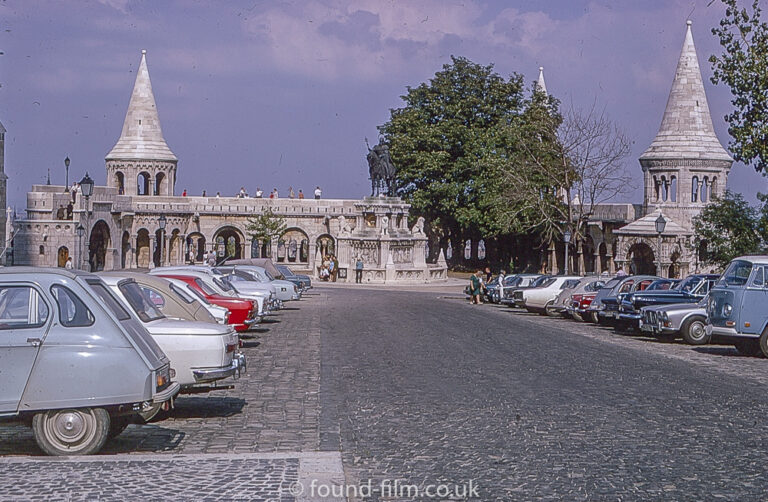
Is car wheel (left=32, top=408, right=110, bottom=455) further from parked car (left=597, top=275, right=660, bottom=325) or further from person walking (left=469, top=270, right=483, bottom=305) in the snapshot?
person walking (left=469, top=270, right=483, bottom=305)

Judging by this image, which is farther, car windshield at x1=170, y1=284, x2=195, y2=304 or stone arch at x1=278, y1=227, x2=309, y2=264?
stone arch at x1=278, y1=227, x2=309, y2=264

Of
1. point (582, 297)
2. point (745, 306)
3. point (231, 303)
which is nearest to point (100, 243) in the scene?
point (582, 297)

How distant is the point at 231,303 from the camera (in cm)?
2094

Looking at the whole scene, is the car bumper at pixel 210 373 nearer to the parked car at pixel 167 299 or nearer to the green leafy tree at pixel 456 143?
the parked car at pixel 167 299

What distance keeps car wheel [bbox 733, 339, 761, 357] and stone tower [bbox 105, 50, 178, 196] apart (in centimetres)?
6541

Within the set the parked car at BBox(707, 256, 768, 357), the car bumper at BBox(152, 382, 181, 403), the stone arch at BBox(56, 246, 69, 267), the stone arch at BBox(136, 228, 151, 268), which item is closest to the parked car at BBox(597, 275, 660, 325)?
the parked car at BBox(707, 256, 768, 357)

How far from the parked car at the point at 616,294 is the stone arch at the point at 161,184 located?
190ft

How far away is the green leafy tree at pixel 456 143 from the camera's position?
66.2 metres

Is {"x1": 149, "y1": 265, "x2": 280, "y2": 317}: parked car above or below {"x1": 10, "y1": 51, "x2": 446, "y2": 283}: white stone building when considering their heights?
below

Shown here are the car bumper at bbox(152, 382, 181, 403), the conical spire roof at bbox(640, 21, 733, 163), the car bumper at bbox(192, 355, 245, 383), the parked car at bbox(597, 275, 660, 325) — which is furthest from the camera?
the conical spire roof at bbox(640, 21, 733, 163)

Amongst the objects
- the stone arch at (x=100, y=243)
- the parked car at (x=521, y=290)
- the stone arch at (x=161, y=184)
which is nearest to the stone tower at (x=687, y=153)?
the parked car at (x=521, y=290)

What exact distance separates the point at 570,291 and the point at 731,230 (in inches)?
371

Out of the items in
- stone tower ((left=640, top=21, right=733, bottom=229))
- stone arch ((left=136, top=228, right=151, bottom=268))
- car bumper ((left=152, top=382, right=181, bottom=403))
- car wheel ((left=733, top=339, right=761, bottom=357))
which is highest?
stone tower ((left=640, top=21, right=733, bottom=229))

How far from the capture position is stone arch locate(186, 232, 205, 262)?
80.0 m
